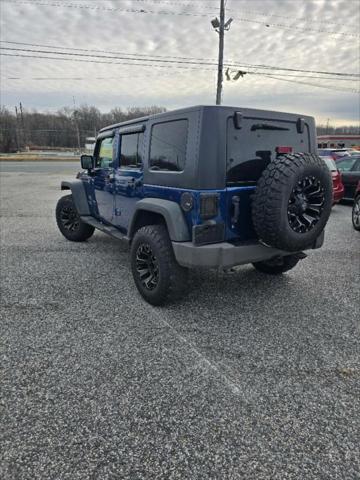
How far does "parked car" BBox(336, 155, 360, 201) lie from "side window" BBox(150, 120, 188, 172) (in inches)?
293

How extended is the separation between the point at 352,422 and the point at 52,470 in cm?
174

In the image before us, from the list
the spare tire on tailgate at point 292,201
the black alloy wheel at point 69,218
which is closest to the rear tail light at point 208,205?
the spare tire on tailgate at point 292,201

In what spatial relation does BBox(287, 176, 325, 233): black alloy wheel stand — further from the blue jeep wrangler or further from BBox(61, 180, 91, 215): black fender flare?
BBox(61, 180, 91, 215): black fender flare

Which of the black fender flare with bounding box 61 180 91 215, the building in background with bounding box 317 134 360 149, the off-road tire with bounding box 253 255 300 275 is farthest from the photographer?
the building in background with bounding box 317 134 360 149

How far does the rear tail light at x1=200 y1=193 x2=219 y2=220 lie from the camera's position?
2795 mm

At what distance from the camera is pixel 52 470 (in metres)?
1.64

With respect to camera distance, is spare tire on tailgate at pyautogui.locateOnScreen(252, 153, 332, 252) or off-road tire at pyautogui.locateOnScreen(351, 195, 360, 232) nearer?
spare tire on tailgate at pyautogui.locateOnScreen(252, 153, 332, 252)

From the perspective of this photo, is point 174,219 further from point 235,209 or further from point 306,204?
point 306,204

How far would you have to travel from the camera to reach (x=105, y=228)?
184 inches

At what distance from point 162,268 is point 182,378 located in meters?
1.13

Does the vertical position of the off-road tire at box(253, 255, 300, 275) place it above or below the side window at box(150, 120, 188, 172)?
below

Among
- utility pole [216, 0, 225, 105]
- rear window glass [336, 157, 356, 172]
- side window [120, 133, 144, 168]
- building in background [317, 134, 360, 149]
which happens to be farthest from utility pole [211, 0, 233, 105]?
building in background [317, 134, 360, 149]

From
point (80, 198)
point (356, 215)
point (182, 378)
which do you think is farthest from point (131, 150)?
point (356, 215)

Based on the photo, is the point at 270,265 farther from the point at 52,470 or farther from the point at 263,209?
the point at 52,470
